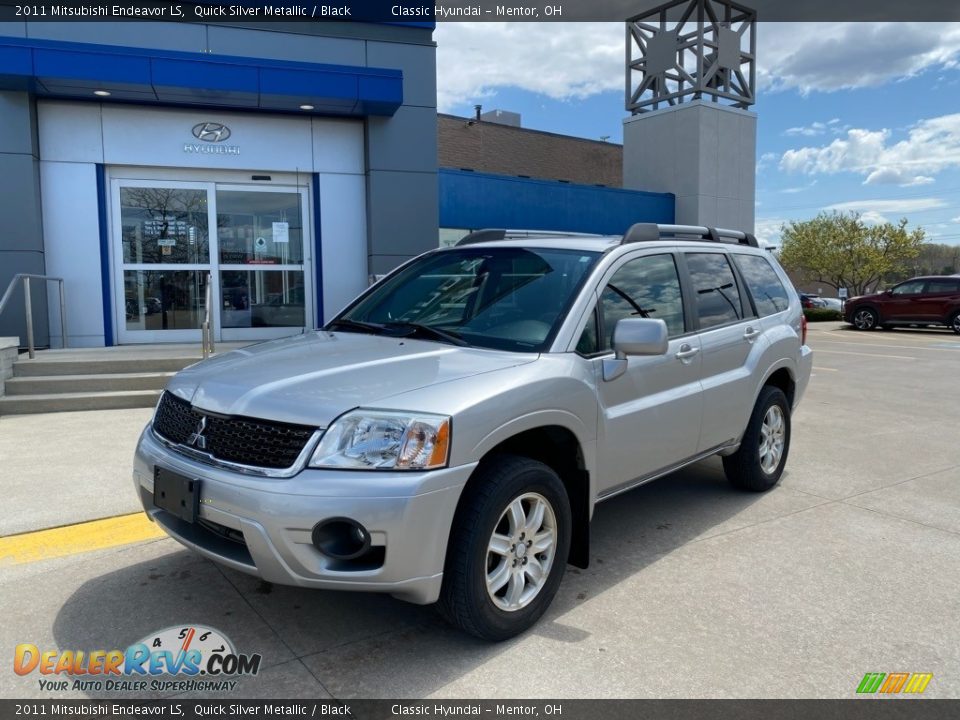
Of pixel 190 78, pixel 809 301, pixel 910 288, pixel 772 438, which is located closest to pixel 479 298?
pixel 772 438

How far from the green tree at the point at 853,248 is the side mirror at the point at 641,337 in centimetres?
4486

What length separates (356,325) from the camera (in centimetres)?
429

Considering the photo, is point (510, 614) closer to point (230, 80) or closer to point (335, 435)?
point (335, 435)

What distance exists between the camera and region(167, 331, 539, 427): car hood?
9.45 feet

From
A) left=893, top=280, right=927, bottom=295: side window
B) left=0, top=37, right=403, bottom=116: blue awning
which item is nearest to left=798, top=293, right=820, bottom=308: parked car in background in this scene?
left=893, top=280, right=927, bottom=295: side window

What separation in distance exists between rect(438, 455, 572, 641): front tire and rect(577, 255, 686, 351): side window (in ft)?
2.63

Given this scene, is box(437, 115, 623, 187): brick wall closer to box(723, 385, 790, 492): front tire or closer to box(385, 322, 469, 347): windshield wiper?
box(723, 385, 790, 492): front tire

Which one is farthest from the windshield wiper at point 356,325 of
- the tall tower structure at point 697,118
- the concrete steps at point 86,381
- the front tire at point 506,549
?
the tall tower structure at point 697,118

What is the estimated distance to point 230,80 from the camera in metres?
10.2

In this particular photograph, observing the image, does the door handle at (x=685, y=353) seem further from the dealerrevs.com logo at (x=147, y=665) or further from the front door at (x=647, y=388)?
the dealerrevs.com logo at (x=147, y=665)

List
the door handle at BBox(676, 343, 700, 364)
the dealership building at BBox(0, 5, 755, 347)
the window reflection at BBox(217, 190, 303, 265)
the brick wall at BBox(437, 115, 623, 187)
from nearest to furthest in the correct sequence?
the door handle at BBox(676, 343, 700, 364) < the dealership building at BBox(0, 5, 755, 347) < the window reflection at BBox(217, 190, 303, 265) < the brick wall at BBox(437, 115, 623, 187)

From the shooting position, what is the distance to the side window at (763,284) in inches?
207

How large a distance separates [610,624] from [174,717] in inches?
72.1

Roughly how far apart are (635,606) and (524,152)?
29221mm
